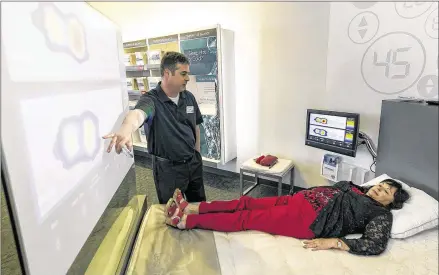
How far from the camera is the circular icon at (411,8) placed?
37cm

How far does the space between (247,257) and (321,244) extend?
1.02ft

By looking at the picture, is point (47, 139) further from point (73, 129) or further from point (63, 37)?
point (63, 37)

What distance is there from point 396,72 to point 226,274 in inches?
31.9

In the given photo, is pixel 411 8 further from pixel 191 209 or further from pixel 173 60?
pixel 191 209

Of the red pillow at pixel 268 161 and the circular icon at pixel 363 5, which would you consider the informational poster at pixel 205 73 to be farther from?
the circular icon at pixel 363 5

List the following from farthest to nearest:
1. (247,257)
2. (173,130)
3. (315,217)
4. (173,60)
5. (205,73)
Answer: (205,73), (173,130), (173,60), (315,217), (247,257)

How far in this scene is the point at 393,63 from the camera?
0.47 meters

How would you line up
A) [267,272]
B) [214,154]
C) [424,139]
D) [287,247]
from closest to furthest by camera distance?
[424,139]
[267,272]
[287,247]
[214,154]

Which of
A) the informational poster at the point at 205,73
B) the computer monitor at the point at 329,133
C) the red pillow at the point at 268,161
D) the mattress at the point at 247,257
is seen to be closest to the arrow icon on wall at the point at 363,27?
the computer monitor at the point at 329,133

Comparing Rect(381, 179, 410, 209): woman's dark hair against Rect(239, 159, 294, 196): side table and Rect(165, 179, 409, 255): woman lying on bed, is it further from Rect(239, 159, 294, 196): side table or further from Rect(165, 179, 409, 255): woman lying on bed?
Rect(239, 159, 294, 196): side table

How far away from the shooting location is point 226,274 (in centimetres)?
85

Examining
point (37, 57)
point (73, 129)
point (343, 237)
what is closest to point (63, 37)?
point (37, 57)

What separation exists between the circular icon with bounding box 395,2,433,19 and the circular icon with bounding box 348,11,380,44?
6 centimetres

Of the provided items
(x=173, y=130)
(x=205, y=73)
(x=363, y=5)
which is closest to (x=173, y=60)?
(x=173, y=130)
